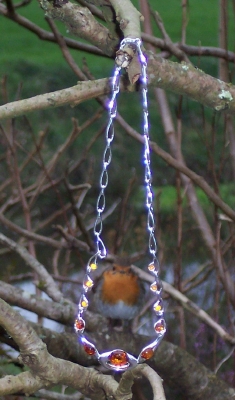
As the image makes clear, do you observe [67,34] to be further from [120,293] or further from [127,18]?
[127,18]

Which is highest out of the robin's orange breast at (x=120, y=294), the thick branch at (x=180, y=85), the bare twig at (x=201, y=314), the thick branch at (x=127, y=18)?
the robin's orange breast at (x=120, y=294)

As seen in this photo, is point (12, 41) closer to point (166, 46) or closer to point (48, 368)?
point (166, 46)

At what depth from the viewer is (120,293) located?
169 cm

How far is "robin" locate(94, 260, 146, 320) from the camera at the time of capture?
1.69 meters

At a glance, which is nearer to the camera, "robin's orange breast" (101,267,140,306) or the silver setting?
the silver setting

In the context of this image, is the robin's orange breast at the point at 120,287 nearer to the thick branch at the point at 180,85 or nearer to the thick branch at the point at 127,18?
the thick branch at the point at 180,85

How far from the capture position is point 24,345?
0.80 meters

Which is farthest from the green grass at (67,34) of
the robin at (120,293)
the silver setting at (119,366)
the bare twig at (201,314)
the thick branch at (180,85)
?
the silver setting at (119,366)

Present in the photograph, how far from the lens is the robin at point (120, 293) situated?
66.5 inches

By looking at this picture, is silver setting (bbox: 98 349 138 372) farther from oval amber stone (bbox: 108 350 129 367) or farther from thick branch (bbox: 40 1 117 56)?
thick branch (bbox: 40 1 117 56)

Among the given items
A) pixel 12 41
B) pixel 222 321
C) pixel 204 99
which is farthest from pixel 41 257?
pixel 204 99

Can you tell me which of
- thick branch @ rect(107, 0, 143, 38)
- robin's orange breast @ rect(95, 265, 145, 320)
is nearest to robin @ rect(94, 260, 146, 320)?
robin's orange breast @ rect(95, 265, 145, 320)

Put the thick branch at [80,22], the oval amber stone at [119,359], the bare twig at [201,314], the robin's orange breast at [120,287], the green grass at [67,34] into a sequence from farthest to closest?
1. the green grass at [67,34]
2. the robin's orange breast at [120,287]
3. the bare twig at [201,314]
4. the thick branch at [80,22]
5. the oval amber stone at [119,359]

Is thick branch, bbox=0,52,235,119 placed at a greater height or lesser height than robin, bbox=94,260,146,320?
lesser
